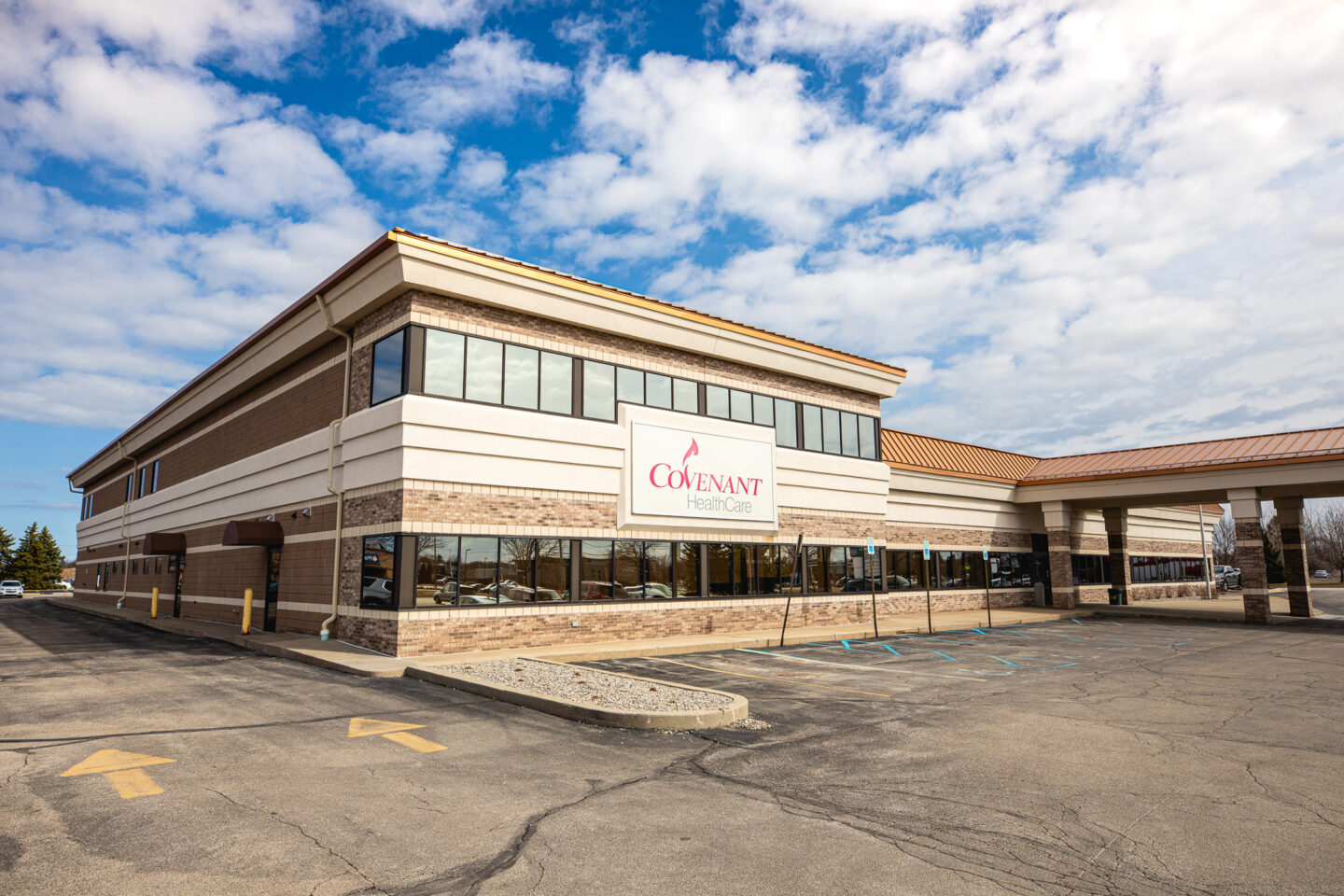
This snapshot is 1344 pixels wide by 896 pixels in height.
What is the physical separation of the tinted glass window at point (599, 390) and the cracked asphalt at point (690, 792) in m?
8.39

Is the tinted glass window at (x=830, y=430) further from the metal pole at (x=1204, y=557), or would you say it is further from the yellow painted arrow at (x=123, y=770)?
the metal pole at (x=1204, y=557)

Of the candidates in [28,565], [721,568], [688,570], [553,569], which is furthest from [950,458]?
[28,565]

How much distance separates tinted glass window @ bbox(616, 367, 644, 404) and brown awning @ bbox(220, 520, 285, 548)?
9936 millimetres

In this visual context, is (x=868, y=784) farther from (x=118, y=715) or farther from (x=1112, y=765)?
(x=118, y=715)

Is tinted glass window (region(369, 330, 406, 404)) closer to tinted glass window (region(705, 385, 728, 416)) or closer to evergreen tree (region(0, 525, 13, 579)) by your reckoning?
tinted glass window (region(705, 385, 728, 416))

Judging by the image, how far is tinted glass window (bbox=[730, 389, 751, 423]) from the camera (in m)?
23.3

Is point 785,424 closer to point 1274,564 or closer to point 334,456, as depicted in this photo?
point 334,456

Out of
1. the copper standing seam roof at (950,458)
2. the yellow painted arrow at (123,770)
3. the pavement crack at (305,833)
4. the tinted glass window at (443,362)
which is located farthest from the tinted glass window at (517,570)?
the copper standing seam roof at (950,458)

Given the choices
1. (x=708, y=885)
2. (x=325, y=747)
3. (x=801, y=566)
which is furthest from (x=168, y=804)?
A: (x=801, y=566)

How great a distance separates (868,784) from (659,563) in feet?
44.2

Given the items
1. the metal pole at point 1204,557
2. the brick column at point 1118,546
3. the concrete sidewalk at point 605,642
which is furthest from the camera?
the metal pole at point 1204,557

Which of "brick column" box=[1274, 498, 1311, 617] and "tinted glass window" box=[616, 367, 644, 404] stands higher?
"tinted glass window" box=[616, 367, 644, 404]

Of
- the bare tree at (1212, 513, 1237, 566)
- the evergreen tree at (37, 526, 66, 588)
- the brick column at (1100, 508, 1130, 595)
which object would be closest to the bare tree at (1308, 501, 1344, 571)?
the bare tree at (1212, 513, 1237, 566)

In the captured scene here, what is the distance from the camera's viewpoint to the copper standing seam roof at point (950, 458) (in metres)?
31.9
